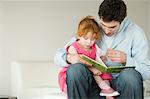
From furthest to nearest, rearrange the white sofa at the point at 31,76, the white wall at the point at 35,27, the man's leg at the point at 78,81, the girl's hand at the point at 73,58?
the white wall at the point at 35,27, the white sofa at the point at 31,76, the girl's hand at the point at 73,58, the man's leg at the point at 78,81

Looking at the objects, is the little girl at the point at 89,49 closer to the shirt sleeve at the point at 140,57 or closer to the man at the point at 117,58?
the man at the point at 117,58

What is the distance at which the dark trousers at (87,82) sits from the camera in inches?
65.1

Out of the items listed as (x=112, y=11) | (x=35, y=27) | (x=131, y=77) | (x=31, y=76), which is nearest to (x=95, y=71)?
(x=131, y=77)

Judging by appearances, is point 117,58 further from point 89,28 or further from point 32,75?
point 32,75

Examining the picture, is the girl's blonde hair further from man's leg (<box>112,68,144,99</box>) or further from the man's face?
man's leg (<box>112,68,144,99</box>)

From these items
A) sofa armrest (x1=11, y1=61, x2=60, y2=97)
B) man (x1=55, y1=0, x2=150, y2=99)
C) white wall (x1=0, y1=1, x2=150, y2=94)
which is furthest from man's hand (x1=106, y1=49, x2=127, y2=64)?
white wall (x1=0, y1=1, x2=150, y2=94)

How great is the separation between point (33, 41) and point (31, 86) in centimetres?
58

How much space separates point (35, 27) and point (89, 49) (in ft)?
5.13

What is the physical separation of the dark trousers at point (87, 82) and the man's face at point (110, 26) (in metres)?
0.26

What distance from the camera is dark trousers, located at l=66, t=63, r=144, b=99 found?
5.42 ft

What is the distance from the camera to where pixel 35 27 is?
3.38 meters

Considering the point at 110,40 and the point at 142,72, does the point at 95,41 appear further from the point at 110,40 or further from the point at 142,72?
the point at 142,72

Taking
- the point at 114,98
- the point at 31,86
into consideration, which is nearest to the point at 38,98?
the point at 31,86

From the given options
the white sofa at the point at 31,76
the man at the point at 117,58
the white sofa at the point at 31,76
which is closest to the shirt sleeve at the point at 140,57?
the man at the point at 117,58
